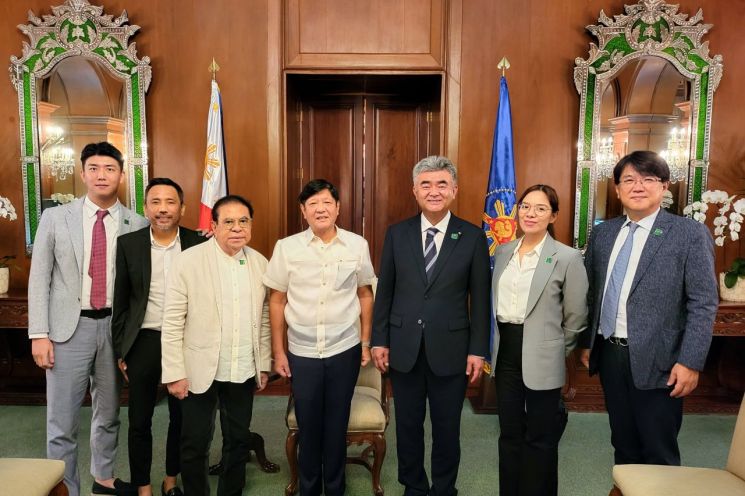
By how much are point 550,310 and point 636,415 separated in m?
0.55

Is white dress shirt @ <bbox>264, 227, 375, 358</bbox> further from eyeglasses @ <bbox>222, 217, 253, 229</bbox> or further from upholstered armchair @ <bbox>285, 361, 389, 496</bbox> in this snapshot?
upholstered armchair @ <bbox>285, 361, 389, 496</bbox>

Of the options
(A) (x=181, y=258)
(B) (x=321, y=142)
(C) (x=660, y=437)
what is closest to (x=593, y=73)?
(B) (x=321, y=142)

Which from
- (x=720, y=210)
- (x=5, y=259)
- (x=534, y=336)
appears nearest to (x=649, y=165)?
(x=534, y=336)

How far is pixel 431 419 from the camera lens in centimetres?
239

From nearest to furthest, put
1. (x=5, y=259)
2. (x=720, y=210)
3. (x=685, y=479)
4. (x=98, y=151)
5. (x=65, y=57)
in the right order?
(x=685, y=479) → (x=98, y=151) → (x=720, y=210) → (x=5, y=259) → (x=65, y=57)

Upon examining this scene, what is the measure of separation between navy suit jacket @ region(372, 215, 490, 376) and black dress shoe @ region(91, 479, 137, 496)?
57.8 inches

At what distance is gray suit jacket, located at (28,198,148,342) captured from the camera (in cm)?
235

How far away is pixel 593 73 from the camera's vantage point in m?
3.85

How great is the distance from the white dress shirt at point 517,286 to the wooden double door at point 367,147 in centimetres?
260

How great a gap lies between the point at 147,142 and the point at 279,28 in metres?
1.36

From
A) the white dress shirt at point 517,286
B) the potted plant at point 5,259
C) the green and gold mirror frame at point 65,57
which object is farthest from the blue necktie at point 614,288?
the potted plant at point 5,259

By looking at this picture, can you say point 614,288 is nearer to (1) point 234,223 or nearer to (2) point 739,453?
(2) point 739,453

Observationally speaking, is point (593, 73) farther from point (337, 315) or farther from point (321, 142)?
point (337, 315)

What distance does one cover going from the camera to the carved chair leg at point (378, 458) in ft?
8.43
